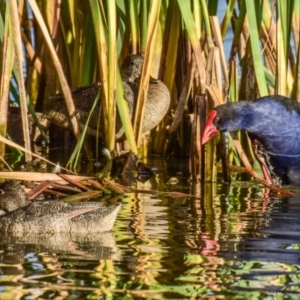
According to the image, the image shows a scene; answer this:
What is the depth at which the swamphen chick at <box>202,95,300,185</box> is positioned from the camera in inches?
358

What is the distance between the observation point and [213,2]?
1002 cm

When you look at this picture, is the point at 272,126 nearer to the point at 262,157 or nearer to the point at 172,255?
the point at 262,157

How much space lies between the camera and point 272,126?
9.39m

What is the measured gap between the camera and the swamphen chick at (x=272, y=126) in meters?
9.10

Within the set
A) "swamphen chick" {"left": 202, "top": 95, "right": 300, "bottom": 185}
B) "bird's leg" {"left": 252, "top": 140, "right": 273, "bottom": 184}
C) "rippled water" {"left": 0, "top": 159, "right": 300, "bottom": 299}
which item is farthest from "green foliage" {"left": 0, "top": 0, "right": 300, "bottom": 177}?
"rippled water" {"left": 0, "top": 159, "right": 300, "bottom": 299}

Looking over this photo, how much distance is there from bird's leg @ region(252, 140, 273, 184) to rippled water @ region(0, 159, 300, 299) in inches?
25.4

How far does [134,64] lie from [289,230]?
3342 millimetres

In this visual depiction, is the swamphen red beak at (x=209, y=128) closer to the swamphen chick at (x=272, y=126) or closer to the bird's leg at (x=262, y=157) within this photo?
the swamphen chick at (x=272, y=126)

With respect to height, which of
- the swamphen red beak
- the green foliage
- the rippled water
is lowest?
the rippled water

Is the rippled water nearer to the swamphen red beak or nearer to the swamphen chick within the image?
the swamphen red beak

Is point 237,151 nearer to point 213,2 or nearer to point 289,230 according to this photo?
point 213,2

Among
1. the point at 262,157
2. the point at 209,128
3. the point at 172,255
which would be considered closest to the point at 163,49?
the point at 262,157

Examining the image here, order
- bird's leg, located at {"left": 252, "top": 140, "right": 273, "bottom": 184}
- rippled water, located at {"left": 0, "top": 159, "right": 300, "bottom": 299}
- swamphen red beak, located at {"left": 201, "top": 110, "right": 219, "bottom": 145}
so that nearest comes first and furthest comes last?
1. rippled water, located at {"left": 0, "top": 159, "right": 300, "bottom": 299}
2. swamphen red beak, located at {"left": 201, "top": 110, "right": 219, "bottom": 145}
3. bird's leg, located at {"left": 252, "top": 140, "right": 273, "bottom": 184}

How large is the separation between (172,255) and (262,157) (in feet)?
10.8
